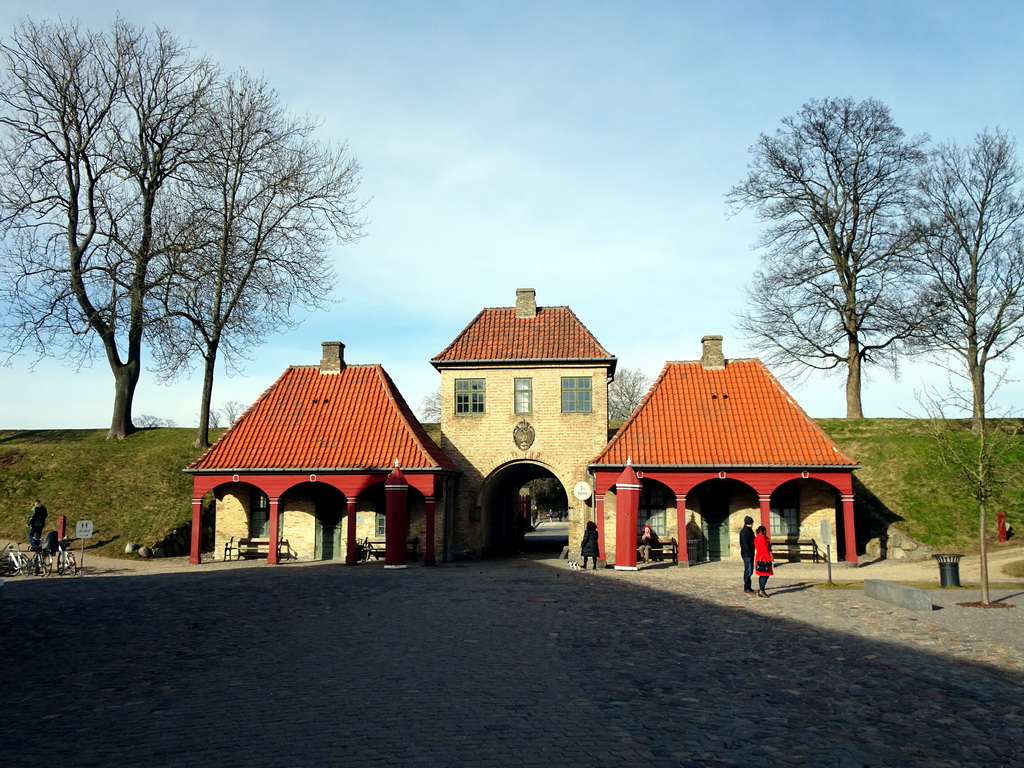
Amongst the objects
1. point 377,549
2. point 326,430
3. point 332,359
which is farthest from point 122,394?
point 377,549

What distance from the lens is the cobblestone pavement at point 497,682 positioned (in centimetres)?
673

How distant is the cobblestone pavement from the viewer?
673 cm

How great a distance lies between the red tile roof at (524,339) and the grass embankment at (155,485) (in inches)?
436

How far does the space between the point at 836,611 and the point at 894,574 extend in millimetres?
8331

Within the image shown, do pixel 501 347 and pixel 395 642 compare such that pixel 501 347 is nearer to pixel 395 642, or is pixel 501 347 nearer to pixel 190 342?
pixel 190 342

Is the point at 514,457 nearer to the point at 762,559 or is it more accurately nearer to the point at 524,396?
the point at 524,396

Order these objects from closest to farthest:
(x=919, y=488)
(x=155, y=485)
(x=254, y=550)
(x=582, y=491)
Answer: (x=254, y=550), (x=582, y=491), (x=919, y=488), (x=155, y=485)

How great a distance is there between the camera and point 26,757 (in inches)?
255

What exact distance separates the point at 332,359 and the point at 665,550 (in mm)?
13956

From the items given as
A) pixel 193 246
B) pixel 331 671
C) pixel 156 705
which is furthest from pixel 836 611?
pixel 193 246

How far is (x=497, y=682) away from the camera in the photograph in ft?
29.3

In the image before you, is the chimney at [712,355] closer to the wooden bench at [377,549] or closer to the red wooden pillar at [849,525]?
the red wooden pillar at [849,525]

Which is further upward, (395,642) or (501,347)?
(501,347)

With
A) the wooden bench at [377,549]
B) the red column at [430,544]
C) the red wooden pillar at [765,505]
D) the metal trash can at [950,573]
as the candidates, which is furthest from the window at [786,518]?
the wooden bench at [377,549]
